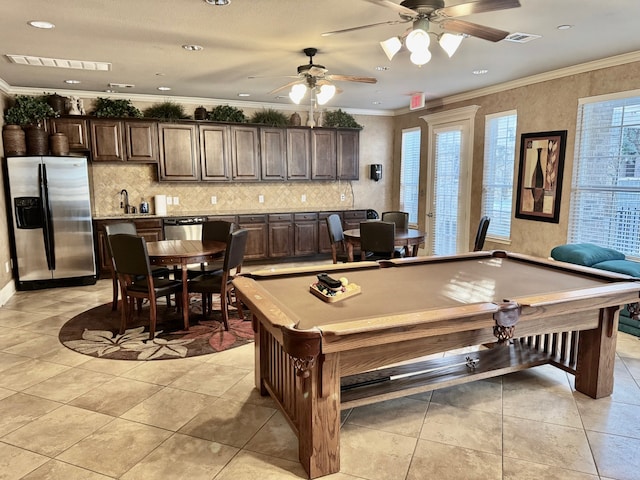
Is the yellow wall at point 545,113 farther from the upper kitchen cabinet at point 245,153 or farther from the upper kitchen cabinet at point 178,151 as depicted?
the upper kitchen cabinet at point 178,151

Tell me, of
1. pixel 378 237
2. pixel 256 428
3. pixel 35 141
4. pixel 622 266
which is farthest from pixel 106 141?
pixel 622 266

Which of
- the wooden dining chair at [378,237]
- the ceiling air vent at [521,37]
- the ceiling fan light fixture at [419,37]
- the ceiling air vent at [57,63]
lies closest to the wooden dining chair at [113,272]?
the ceiling air vent at [57,63]

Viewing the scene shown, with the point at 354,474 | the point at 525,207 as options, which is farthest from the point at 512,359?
the point at 525,207

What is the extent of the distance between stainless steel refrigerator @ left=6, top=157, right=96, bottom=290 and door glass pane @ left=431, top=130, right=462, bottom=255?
5.51m

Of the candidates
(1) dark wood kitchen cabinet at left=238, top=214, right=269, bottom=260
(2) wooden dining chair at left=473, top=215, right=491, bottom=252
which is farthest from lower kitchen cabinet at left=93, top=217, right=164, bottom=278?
(2) wooden dining chair at left=473, top=215, right=491, bottom=252

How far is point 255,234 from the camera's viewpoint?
7.18m

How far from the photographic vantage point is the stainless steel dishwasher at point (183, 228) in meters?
6.26

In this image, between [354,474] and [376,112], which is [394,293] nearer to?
[354,474]

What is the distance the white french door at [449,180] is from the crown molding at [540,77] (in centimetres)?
20

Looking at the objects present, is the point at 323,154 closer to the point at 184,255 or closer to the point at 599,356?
the point at 184,255

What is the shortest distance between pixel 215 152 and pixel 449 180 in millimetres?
3927

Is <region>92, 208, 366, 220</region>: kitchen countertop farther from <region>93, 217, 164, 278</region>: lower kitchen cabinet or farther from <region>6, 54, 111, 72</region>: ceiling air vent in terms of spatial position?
<region>6, 54, 111, 72</region>: ceiling air vent

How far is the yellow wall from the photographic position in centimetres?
473

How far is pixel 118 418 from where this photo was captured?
273 centimetres
